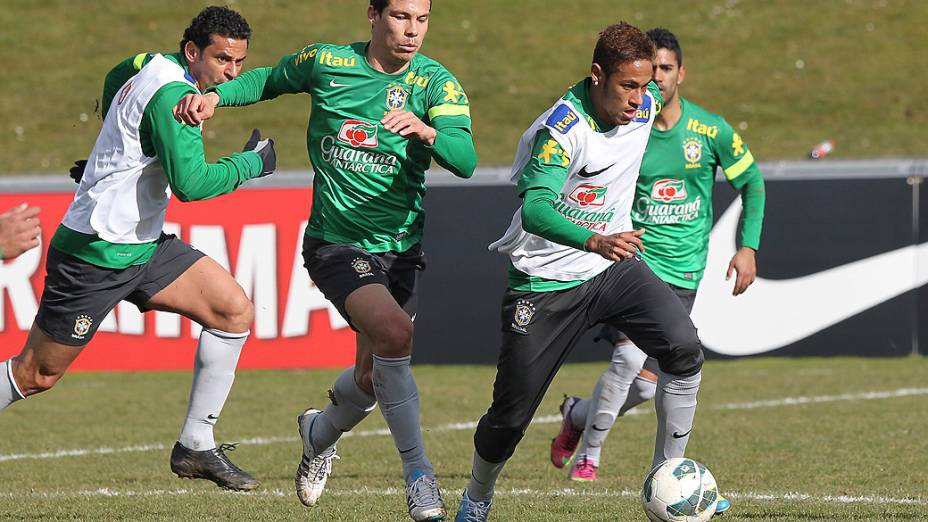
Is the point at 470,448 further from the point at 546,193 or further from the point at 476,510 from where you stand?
the point at 546,193

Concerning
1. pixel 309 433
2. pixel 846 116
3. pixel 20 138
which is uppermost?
pixel 309 433

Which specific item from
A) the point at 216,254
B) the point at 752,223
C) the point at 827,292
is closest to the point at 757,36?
the point at 827,292

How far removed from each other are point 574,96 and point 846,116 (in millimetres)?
18866

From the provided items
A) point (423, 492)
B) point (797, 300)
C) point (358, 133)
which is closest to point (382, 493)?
point (423, 492)

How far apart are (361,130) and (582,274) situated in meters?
1.33

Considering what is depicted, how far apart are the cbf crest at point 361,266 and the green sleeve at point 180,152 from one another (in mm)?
721

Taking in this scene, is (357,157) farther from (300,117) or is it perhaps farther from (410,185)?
(300,117)

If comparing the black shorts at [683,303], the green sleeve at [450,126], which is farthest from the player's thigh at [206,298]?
the black shorts at [683,303]

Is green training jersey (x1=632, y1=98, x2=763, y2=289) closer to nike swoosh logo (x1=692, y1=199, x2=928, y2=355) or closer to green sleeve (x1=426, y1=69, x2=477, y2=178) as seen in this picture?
green sleeve (x1=426, y1=69, x2=477, y2=178)

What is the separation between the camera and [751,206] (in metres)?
8.52

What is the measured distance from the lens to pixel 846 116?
24.2 m

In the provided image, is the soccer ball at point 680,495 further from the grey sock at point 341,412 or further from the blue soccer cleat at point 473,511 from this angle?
the grey sock at point 341,412

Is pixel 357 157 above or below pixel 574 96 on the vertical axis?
below

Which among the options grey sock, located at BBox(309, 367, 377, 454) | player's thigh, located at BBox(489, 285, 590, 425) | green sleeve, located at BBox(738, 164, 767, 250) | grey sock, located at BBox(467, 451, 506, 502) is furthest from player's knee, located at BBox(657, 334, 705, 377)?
green sleeve, located at BBox(738, 164, 767, 250)
